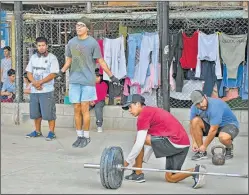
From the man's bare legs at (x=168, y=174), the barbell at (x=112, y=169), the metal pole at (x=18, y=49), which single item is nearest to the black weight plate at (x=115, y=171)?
the barbell at (x=112, y=169)

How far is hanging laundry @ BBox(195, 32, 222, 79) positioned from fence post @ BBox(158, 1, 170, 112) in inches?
23.9

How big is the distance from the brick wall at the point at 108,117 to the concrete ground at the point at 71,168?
309 mm

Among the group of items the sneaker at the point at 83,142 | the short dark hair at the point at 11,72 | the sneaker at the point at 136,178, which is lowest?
the sneaker at the point at 136,178

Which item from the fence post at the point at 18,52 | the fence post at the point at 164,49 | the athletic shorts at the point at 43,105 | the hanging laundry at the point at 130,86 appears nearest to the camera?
the athletic shorts at the point at 43,105

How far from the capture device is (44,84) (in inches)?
347

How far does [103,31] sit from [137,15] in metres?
0.84

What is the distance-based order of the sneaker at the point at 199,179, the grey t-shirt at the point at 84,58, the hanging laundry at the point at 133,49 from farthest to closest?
the hanging laundry at the point at 133,49
the grey t-shirt at the point at 84,58
the sneaker at the point at 199,179

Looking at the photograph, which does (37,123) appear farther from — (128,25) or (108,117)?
(128,25)

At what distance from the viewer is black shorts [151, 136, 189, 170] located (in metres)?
6.04

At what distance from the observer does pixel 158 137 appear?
6.04 meters

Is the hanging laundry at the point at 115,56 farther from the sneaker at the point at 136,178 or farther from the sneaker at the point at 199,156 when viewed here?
the sneaker at the point at 136,178

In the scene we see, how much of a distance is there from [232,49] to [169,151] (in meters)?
3.96

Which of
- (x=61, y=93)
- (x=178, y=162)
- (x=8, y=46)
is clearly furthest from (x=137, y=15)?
(x=178, y=162)

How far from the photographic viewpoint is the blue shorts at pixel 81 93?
8055 mm
